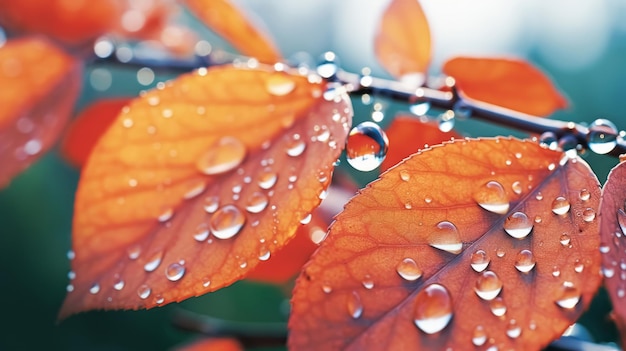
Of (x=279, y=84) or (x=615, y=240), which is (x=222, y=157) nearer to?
(x=279, y=84)

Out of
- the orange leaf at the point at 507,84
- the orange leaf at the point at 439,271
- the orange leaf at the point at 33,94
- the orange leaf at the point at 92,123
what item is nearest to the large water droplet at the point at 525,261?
the orange leaf at the point at 439,271

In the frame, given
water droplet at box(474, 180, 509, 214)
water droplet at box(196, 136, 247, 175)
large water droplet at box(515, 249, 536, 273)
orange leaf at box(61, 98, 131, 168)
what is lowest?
orange leaf at box(61, 98, 131, 168)

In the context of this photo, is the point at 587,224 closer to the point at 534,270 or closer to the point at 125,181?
the point at 534,270

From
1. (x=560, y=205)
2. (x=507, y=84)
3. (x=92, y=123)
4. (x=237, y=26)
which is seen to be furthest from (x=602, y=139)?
(x=92, y=123)

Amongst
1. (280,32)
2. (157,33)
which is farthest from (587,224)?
(280,32)

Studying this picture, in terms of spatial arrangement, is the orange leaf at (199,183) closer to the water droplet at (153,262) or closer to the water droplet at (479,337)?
the water droplet at (153,262)

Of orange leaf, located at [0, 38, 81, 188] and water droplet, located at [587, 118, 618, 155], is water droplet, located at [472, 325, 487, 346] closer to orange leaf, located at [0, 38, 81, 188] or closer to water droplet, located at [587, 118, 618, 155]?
water droplet, located at [587, 118, 618, 155]

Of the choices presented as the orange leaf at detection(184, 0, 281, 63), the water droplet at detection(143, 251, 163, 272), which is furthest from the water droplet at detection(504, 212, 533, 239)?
the orange leaf at detection(184, 0, 281, 63)
